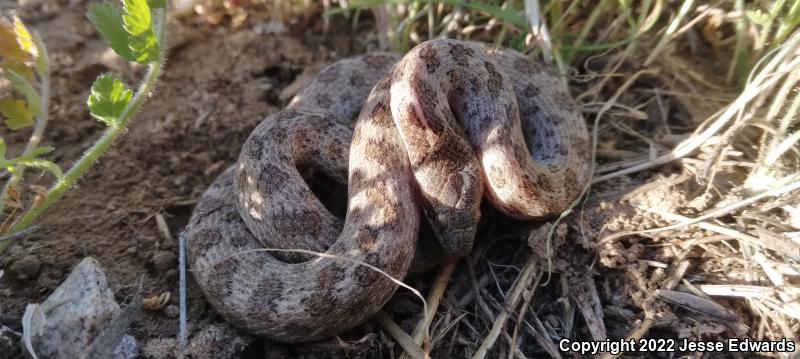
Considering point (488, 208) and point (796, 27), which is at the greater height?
point (796, 27)

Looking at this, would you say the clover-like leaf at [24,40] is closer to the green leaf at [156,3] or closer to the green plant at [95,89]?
the green plant at [95,89]

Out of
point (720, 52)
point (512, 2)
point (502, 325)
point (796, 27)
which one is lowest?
point (502, 325)

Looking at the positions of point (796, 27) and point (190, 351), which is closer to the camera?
point (190, 351)

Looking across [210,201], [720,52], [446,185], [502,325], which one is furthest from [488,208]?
[720,52]

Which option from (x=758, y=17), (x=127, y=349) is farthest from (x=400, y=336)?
(x=758, y=17)

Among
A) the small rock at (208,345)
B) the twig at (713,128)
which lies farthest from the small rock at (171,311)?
the twig at (713,128)

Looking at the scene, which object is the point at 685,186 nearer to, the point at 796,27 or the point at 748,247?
the point at 748,247

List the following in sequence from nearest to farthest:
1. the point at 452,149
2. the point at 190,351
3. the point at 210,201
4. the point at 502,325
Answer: the point at 190,351, the point at 502,325, the point at 452,149, the point at 210,201
